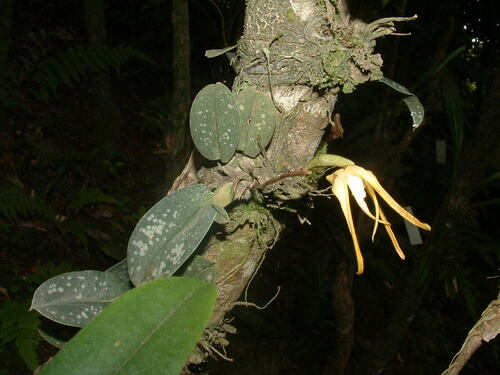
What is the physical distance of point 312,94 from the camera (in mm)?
509

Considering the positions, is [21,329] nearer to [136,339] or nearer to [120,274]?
[120,274]

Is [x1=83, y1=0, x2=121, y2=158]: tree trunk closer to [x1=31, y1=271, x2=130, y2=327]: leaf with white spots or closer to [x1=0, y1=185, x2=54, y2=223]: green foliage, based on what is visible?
[x1=0, y1=185, x2=54, y2=223]: green foliage

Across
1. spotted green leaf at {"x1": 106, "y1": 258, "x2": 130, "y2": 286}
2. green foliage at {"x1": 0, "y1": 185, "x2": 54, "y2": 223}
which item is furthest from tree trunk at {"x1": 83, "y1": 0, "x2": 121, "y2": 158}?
spotted green leaf at {"x1": 106, "y1": 258, "x2": 130, "y2": 286}

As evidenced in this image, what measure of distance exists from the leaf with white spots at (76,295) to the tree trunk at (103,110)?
5.69 ft

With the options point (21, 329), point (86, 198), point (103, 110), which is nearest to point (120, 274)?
point (21, 329)

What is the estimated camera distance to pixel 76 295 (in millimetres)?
505

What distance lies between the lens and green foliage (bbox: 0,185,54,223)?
5.29ft

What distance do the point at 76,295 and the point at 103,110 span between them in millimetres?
1848

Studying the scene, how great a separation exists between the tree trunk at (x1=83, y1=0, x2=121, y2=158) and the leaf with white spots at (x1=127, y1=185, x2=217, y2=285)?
178cm

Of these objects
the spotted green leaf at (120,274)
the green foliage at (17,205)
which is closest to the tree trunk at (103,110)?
the green foliage at (17,205)

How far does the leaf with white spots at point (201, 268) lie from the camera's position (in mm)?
521

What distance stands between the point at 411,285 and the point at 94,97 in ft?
5.73

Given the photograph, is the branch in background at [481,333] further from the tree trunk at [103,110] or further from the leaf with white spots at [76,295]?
the tree trunk at [103,110]

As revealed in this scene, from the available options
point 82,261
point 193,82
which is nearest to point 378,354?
point 82,261
